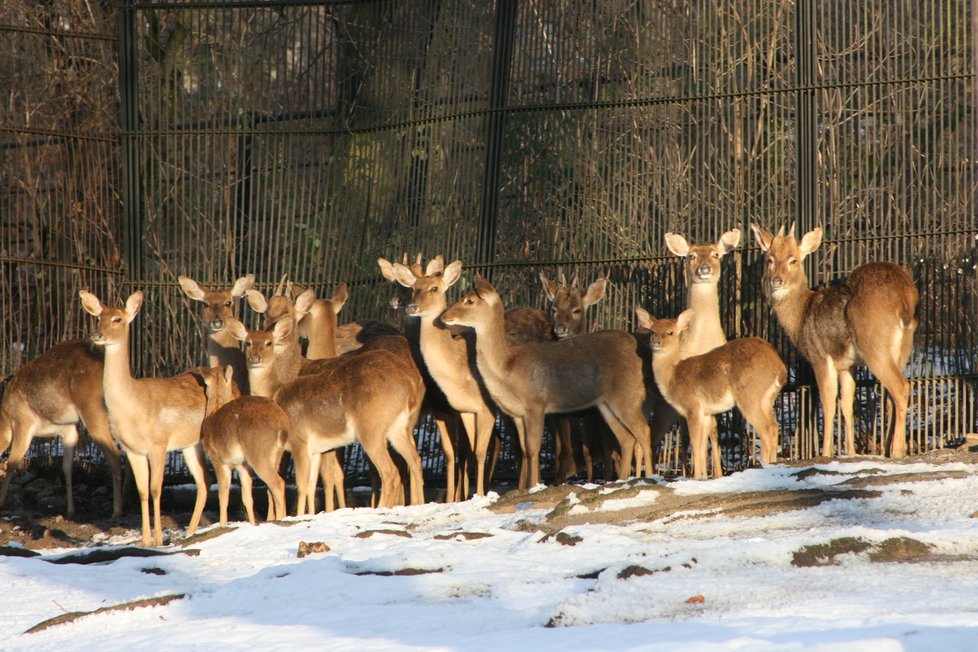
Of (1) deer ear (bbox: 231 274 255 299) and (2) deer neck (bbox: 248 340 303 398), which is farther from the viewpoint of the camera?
(1) deer ear (bbox: 231 274 255 299)

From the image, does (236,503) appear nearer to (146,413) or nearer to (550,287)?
(146,413)

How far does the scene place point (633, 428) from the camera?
12.6 metres

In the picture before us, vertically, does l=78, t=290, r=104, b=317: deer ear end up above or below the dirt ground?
above

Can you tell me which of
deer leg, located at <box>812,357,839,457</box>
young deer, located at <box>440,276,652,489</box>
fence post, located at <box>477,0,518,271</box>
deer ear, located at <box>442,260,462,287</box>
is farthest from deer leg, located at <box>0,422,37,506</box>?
deer leg, located at <box>812,357,839,457</box>

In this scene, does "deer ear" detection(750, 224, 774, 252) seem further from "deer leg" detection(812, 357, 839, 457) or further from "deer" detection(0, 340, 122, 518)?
"deer" detection(0, 340, 122, 518)

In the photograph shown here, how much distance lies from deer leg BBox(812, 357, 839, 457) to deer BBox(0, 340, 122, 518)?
6.61 metres

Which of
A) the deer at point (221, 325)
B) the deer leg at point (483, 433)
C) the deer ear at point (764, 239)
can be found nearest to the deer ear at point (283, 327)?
the deer at point (221, 325)

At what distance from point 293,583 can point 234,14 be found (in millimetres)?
9231

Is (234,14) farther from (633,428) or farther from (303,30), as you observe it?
(633,428)

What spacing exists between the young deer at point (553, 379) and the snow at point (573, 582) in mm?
1823

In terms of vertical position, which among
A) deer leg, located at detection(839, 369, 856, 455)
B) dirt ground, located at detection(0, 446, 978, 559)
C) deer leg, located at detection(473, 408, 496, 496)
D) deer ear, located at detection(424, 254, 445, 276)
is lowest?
dirt ground, located at detection(0, 446, 978, 559)

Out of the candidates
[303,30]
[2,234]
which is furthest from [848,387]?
[2,234]

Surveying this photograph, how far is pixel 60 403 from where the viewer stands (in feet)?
46.3

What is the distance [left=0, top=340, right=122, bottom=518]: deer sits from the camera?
551 inches
